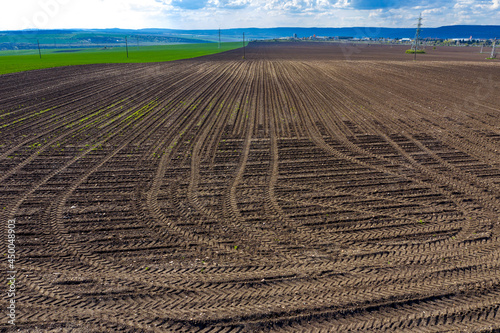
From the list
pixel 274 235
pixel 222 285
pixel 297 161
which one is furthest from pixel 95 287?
pixel 297 161

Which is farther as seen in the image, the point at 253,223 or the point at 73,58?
the point at 73,58

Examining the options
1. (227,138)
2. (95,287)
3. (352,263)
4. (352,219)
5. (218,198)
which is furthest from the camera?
(227,138)

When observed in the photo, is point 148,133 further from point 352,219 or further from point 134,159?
point 352,219

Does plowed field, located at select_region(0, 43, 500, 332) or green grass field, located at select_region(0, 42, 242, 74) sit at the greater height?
green grass field, located at select_region(0, 42, 242, 74)

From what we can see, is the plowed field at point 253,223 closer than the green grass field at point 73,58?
Yes

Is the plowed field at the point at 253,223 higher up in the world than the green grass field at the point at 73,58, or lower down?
lower down

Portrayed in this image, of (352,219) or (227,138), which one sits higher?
(227,138)

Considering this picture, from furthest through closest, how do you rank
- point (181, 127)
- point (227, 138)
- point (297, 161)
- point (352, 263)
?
point (181, 127)
point (227, 138)
point (297, 161)
point (352, 263)

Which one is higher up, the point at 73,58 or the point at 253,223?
the point at 73,58
